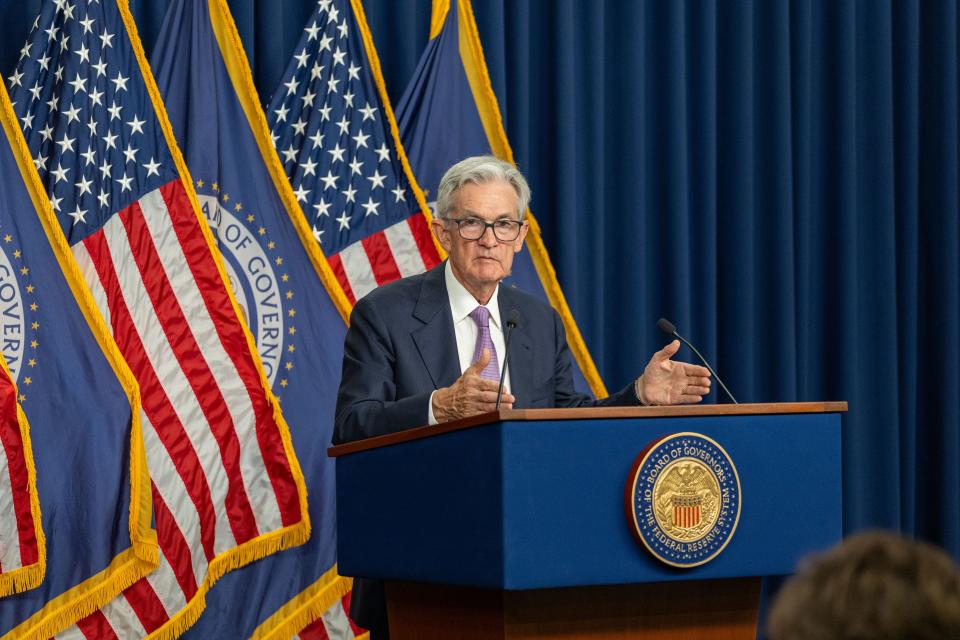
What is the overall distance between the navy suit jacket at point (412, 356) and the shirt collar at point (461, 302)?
0.7 inches

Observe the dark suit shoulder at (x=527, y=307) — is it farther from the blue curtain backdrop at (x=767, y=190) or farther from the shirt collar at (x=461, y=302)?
the blue curtain backdrop at (x=767, y=190)

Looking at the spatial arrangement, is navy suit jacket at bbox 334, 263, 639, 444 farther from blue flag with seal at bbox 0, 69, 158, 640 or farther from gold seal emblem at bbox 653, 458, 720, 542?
blue flag with seal at bbox 0, 69, 158, 640

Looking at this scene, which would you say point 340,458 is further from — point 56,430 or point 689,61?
point 689,61

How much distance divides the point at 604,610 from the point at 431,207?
2.70 m

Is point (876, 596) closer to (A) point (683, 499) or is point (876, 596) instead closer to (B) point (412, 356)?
(A) point (683, 499)

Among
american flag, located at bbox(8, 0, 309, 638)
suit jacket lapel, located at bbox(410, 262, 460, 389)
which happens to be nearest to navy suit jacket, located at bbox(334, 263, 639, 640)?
suit jacket lapel, located at bbox(410, 262, 460, 389)

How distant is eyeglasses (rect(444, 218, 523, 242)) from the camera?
288cm

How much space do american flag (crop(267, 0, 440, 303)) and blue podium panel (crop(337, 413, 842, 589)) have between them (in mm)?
2101

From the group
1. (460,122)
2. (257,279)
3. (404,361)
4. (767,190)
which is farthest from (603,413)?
(767,190)

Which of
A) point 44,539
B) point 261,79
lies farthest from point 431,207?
point 44,539

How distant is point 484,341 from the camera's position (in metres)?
2.82

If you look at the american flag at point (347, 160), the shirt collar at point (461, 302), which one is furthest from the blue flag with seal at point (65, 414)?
the shirt collar at point (461, 302)

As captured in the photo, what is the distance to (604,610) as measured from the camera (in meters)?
2.04

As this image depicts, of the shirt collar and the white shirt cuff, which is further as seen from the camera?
the shirt collar
